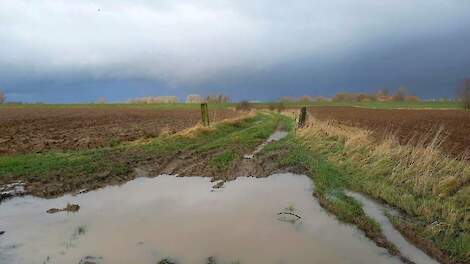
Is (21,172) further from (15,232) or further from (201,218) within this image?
(201,218)

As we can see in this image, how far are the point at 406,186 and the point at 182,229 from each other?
694 cm

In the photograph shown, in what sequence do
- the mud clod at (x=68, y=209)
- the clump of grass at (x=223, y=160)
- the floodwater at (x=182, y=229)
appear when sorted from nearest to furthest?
the floodwater at (x=182, y=229) → the mud clod at (x=68, y=209) → the clump of grass at (x=223, y=160)

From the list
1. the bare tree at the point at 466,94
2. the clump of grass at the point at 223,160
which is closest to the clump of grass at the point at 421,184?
the clump of grass at the point at 223,160

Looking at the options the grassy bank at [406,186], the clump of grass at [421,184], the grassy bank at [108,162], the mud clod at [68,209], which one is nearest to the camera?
the grassy bank at [406,186]

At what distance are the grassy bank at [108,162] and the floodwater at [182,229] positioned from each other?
131cm

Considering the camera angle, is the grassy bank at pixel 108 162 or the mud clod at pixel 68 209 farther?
the grassy bank at pixel 108 162

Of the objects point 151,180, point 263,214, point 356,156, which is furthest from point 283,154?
point 263,214

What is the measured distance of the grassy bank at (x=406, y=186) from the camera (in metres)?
8.10

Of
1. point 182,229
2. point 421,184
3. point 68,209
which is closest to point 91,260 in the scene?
point 182,229

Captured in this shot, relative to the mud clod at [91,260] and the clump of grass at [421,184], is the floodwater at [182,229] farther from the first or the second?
the clump of grass at [421,184]

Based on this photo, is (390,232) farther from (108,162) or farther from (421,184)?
(108,162)

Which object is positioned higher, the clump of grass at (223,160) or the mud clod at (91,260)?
the mud clod at (91,260)

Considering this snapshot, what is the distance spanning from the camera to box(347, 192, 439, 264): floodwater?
7094 millimetres

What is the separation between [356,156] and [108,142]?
1335 centimetres
